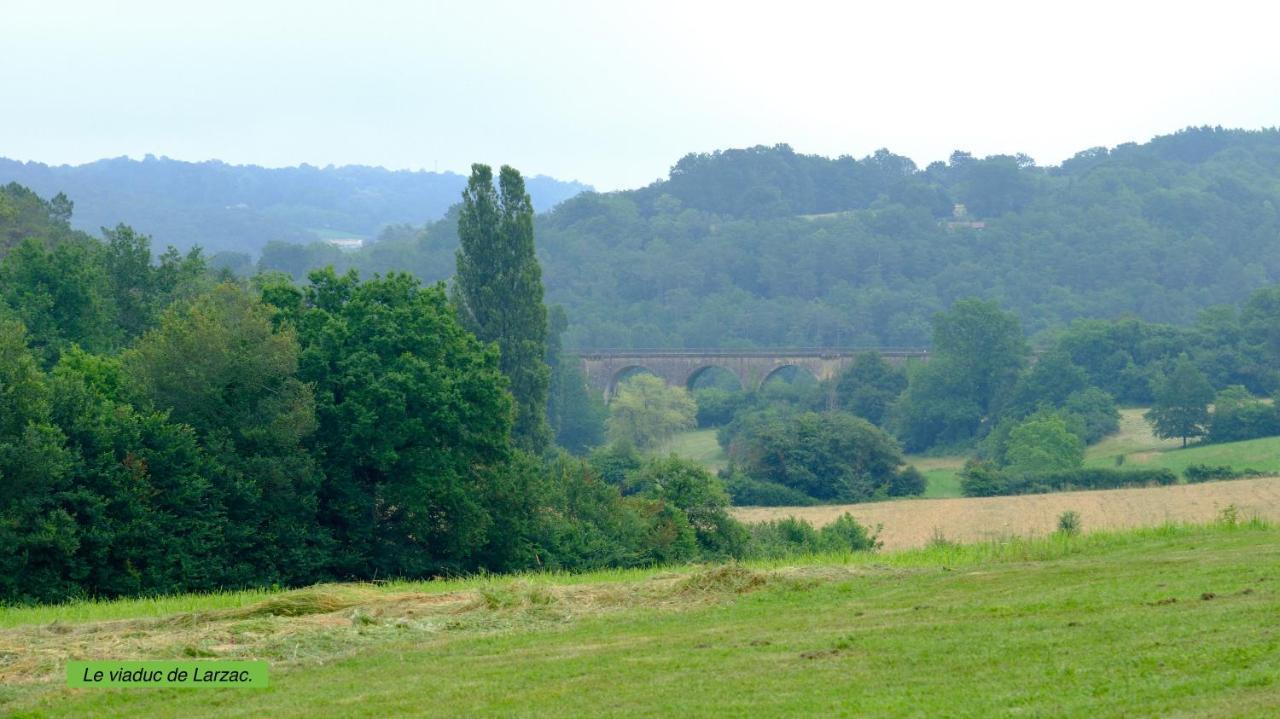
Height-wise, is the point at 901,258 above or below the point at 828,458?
above

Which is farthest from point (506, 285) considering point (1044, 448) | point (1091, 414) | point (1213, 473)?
point (1091, 414)

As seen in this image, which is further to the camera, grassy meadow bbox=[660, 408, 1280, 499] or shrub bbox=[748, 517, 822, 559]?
grassy meadow bbox=[660, 408, 1280, 499]

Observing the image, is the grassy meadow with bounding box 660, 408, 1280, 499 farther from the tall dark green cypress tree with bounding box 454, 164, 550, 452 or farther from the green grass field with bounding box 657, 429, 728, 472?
the tall dark green cypress tree with bounding box 454, 164, 550, 452

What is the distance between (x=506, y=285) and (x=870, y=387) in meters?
55.9

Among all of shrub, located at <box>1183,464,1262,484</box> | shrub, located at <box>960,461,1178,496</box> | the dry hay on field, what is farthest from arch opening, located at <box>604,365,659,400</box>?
shrub, located at <box>1183,464,1262,484</box>

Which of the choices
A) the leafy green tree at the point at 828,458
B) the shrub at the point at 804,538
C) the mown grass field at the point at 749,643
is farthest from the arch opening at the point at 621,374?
the mown grass field at the point at 749,643

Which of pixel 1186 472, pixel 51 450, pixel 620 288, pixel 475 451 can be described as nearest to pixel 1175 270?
pixel 620 288

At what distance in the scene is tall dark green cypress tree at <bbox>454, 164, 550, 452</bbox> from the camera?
51.0 metres

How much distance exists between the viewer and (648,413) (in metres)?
98.6

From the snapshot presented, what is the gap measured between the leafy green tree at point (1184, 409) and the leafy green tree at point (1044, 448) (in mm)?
4946

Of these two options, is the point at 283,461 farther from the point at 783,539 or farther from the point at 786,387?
the point at 786,387

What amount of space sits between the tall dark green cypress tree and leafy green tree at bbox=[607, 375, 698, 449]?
140ft

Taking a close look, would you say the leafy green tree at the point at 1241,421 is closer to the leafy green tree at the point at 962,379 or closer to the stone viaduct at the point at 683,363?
the leafy green tree at the point at 962,379

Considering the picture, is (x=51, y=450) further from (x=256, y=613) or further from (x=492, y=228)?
(x=492, y=228)
